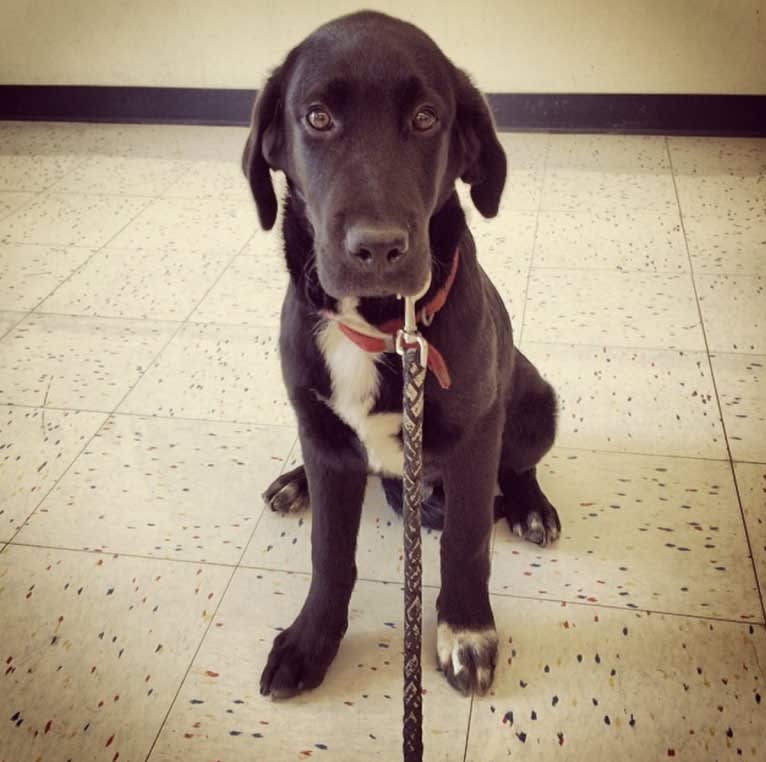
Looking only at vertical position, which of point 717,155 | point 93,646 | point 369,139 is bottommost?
point 717,155

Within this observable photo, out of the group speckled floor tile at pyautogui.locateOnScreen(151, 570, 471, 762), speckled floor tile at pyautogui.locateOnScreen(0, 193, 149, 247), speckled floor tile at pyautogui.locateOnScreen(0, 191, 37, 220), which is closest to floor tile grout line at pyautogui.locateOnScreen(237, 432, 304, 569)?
speckled floor tile at pyautogui.locateOnScreen(151, 570, 471, 762)

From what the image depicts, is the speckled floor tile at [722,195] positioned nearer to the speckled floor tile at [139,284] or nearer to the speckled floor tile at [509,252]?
the speckled floor tile at [509,252]

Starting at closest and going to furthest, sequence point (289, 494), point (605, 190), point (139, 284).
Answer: point (289, 494) → point (139, 284) → point (605, 190)

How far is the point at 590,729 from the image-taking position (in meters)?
1.36

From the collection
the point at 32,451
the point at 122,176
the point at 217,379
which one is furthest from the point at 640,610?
the point at 122,176

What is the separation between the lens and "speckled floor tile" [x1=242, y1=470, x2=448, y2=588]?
5.55 feet

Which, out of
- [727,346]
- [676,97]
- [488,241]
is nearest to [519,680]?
[727,346]

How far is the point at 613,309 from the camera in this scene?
100 inches

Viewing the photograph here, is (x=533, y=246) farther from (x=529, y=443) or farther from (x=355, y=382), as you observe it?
(x=355, y=382)

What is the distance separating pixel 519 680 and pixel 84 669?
82 centimetres

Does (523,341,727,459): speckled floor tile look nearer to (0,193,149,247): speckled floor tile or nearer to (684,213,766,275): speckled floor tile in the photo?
(684,213,766,275): speckled floor tile

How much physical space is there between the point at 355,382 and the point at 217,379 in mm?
1120

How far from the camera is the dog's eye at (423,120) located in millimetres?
1142

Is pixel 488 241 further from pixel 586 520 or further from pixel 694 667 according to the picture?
pixel 694 667
